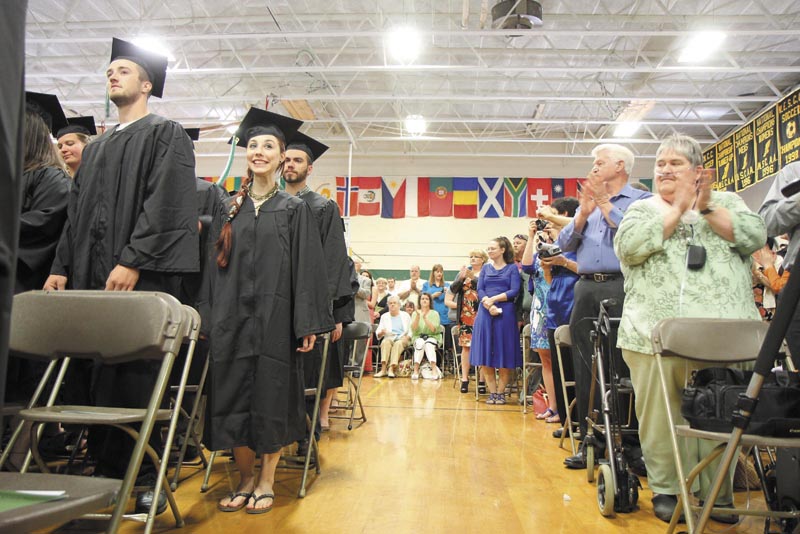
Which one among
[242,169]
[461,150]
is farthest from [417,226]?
[242,169]

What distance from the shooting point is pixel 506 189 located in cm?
1365

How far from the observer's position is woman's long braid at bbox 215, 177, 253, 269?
2.54m

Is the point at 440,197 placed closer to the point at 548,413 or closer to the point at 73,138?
the point at 548,413

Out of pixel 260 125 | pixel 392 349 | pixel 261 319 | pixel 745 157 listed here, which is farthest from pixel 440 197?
pixel 261 319

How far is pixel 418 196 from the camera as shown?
13.9m

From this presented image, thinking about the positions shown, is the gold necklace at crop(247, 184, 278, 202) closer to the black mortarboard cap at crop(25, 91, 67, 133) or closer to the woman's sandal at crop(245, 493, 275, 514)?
the black mortarboard cap at crop(25, 91, 67, 133)

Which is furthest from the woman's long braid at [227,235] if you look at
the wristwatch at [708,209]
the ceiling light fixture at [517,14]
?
the ceiling light fixture at [517,14]

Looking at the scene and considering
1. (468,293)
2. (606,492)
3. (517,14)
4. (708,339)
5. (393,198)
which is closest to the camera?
(708,339)

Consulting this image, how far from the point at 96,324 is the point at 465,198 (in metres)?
12.4

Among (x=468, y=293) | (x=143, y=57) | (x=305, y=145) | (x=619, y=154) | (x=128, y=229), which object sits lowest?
(x=468, y=293)

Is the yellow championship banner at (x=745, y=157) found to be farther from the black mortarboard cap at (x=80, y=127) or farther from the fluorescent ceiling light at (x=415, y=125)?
the black mortarboard cap at (x=80, y=127)

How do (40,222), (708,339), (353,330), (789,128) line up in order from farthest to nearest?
(789,128) → (353,330) → (40,222) → (708,339)

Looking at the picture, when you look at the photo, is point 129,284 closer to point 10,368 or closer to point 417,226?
point 10,368

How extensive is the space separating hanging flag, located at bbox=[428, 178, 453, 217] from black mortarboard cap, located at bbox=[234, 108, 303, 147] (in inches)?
432
